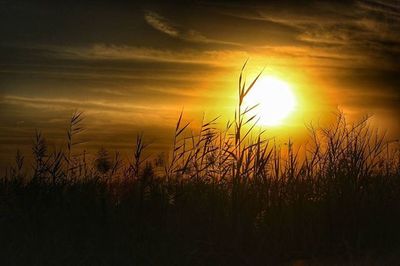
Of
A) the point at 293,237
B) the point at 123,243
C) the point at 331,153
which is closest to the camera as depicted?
the point at 123,243

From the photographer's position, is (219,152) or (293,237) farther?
(219,152)

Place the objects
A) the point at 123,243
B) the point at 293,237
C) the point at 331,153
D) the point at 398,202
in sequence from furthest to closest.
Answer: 1. the point at 331,153
2. the point at 398,202
3. the point at 293,237
4. the point at 123,243

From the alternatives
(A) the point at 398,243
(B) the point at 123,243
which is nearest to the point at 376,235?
(A) the point at 398,243

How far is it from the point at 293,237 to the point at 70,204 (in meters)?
2.59

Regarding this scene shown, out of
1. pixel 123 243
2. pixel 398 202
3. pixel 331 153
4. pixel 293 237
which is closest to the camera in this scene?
pixel 123 243

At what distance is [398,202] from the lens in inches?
350

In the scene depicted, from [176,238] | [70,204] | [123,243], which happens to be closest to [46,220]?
[70,204]

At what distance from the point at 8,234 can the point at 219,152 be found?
3.15 metres

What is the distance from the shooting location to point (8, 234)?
7.47m

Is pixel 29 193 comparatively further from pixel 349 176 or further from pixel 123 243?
pixel 349 176

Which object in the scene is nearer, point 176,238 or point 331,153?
point 176,238

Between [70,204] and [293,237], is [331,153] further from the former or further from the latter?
[70,204]

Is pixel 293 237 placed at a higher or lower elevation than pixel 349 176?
lower

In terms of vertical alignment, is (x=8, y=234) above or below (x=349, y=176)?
below
